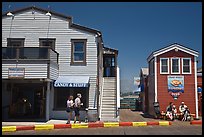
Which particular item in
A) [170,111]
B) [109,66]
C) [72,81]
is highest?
[109,66]

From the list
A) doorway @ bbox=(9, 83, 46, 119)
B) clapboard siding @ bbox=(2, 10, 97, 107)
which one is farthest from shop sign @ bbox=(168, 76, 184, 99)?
doorway @ bbox=(9, 83, 46, 119)

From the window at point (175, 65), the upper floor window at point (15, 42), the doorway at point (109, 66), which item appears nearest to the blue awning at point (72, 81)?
the upper floor window at point (15, 42)

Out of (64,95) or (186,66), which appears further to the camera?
(186,66)

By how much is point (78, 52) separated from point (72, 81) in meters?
2.17

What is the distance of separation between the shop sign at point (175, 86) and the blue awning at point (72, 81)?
7451 mm

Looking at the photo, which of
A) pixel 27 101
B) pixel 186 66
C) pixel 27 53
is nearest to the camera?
pixel 27 53

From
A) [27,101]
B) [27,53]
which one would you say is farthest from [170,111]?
[27,53]

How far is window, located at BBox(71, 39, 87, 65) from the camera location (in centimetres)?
1915

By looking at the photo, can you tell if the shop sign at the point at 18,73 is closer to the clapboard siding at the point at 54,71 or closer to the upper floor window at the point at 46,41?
the clapboard siding at the point at 54,71

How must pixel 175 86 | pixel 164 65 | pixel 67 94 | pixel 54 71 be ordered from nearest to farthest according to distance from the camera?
pixel 54 71
pixel 67 94
pixel 175 86
pixel 164 65

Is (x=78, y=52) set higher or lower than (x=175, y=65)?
higher

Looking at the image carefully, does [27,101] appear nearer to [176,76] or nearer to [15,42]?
[15,42]

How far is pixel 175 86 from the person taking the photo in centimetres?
2241

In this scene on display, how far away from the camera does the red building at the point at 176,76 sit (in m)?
22.4
